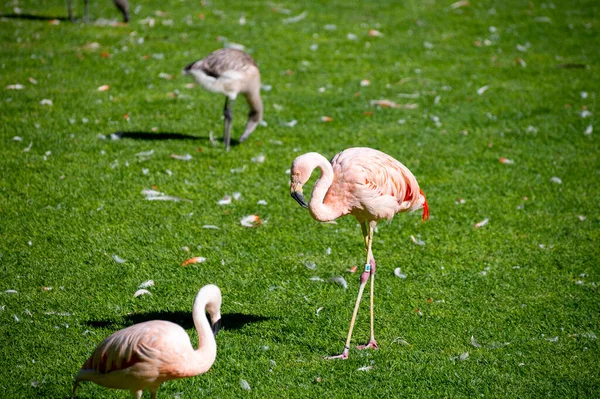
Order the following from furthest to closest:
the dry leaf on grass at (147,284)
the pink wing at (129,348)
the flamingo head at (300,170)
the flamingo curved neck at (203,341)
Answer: the dry leaf on grass at (147,284)
the flamingo head at (300,170)
the flamingo curved neck at (203,341)
the pink wing at (129,348)

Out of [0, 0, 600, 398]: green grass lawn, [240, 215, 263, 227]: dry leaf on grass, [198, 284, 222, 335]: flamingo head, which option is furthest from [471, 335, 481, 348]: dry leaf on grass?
[240, 215, 263, 227]: dry leaf on grass

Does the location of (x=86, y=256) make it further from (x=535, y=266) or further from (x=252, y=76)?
(x=535, y=266)

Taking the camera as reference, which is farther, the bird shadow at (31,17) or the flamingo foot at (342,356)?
the bird shadow at (31,17)

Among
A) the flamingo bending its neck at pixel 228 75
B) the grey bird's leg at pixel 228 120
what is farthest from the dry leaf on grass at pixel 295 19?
the grey bird's leg at pixel 228 120

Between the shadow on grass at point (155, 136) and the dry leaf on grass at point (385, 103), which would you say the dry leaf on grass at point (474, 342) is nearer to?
the shadow on grass at point (155, 136)

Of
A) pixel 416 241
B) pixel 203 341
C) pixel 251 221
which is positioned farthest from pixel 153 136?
pixel 203 341

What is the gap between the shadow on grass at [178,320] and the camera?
5.34 m

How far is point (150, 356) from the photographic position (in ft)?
12.6

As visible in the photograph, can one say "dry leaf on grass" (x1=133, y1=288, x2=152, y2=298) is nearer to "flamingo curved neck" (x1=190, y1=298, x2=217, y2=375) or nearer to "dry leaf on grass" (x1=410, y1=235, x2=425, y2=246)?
"flamingo curved neck" (x1=190, y1=298, x2=217, y2=375)

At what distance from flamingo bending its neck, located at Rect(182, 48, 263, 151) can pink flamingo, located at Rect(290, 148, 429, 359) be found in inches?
140

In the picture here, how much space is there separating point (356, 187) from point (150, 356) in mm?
2129

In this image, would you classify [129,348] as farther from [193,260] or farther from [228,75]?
[228,75]

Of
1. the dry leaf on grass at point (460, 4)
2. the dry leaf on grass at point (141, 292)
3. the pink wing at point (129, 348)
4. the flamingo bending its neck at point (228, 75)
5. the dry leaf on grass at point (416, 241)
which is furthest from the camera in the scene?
the dry leaf on grass at point (460, 4)

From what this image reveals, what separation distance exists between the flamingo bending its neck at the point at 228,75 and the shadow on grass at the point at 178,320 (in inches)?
146
